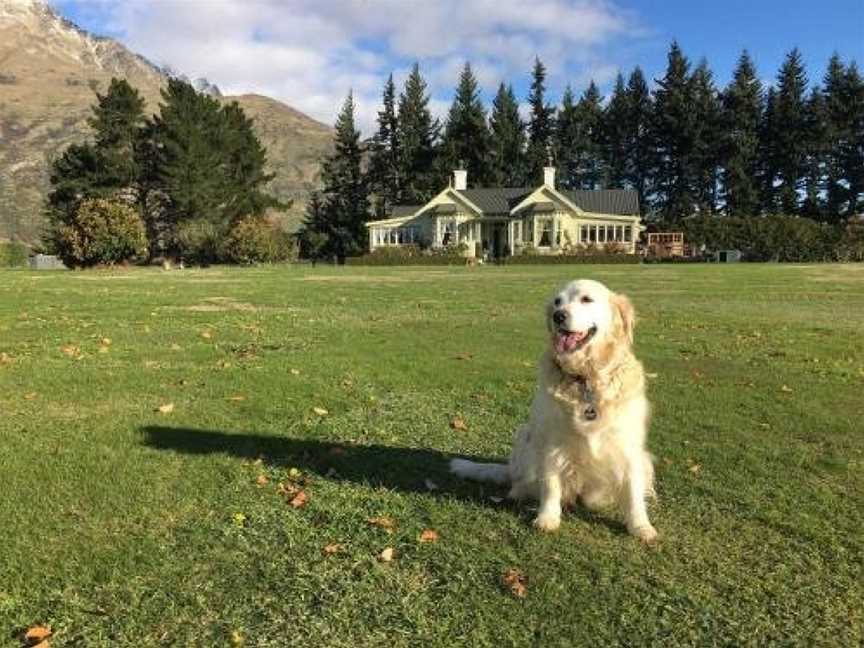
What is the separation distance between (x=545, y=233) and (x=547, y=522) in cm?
5985

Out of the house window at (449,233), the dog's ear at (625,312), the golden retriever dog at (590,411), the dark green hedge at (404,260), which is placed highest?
the house window at (449,233)

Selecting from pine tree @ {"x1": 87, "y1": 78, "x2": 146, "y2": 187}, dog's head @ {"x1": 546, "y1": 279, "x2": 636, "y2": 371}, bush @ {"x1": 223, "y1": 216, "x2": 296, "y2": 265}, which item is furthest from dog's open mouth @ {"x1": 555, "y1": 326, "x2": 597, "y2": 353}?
pine tree @ {"x1": 87, "y1": 78, "x2": 146, "y2": 187}

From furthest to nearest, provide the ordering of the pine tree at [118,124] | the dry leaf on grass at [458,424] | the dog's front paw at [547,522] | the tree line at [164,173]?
the pine tree at [118,124] → the tree line at [164,173] → the dry leaf on grass at [458,424] → the dog's front paw at [547,522]

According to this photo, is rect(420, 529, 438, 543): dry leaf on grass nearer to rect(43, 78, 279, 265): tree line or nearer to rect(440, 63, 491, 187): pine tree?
rect(43, 78, 279, 265): tree line

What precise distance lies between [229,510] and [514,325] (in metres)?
9.86

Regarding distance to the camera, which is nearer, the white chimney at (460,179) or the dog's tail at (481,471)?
the dog's tail at (481,471)

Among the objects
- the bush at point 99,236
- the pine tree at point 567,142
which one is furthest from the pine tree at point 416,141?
the bush at point 99,236

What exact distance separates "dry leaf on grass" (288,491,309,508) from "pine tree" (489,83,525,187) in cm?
7547

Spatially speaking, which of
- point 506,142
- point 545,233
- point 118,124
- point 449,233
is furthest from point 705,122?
point 118,124

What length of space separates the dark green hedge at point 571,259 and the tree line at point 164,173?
1731 cm

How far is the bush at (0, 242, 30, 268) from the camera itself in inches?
2406

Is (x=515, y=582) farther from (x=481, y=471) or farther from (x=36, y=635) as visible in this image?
(x=36, y=635)

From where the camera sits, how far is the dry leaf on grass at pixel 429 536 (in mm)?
4270

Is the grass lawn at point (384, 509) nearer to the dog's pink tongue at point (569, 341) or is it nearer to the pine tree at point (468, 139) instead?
the dog's pink tongue at point (569, 341)
